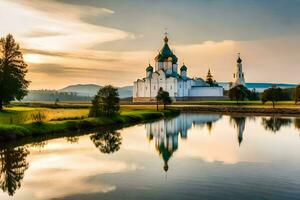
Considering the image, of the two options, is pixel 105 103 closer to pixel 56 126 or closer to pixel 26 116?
pixel 26 116

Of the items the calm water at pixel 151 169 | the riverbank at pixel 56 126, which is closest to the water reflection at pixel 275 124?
the calm water at pixel 151 169

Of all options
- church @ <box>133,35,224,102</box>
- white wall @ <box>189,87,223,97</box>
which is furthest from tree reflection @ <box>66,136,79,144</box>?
white wall @ <box>189,87,223,97</box>

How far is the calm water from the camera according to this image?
55.0 ft

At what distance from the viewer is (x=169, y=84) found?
139 m

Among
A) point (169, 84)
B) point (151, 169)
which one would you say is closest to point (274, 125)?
point (151, 169)

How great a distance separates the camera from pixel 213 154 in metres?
27.1

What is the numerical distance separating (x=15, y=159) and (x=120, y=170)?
23.6 ft

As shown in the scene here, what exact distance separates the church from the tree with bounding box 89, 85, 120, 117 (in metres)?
81.0

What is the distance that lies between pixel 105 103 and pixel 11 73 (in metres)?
13.9

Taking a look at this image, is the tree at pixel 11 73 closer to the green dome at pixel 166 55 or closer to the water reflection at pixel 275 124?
the water reflection at pixel 275 124

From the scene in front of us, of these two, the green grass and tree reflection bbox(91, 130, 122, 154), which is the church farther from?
tree reflection bbox(91, 130, 122, 154)

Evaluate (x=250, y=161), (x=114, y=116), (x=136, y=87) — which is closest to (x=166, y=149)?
(x=250, y=161)

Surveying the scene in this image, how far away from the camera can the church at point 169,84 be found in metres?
139

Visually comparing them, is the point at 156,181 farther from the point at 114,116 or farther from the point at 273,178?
the point at 114,116
